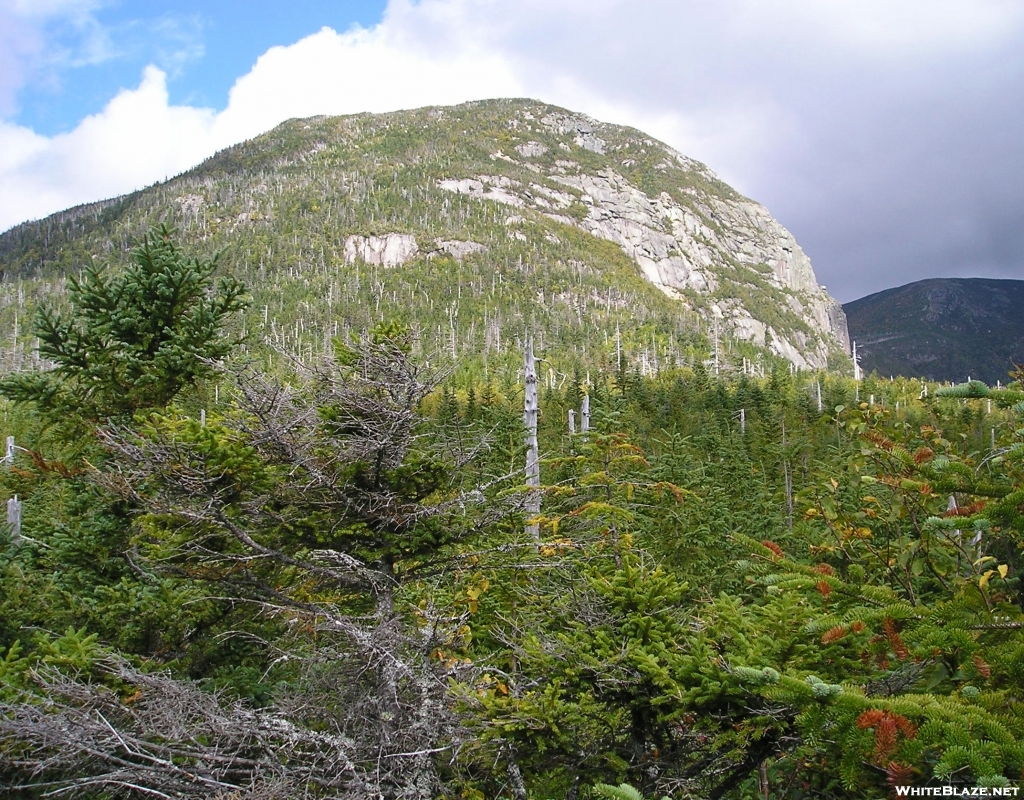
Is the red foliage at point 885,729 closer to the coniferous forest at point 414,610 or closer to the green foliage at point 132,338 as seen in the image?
the coniferous forest at point 414,610

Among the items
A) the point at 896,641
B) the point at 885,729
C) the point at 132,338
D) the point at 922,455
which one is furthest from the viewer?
the point at 132,338

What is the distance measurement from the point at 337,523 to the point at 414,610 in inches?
42.1

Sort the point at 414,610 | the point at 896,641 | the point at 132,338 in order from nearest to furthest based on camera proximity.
Answer: 1. the point at 896,641
2. the point at 414,610
3. the point at 132,338

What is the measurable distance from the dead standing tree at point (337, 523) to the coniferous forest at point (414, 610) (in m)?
0.04

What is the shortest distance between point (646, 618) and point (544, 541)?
2.02 metres

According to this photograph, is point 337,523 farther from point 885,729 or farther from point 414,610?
point 885,729

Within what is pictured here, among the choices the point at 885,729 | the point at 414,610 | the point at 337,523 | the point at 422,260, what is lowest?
the point at 414,610

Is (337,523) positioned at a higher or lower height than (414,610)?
higher

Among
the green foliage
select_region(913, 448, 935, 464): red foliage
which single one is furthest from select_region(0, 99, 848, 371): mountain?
select_region(913, 448, 935, 464): red foliage

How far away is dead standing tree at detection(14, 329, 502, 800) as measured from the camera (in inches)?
190

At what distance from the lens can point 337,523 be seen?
5.55m

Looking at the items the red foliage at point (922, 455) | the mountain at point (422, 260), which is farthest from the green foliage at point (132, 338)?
the mountain at point (422, 260)

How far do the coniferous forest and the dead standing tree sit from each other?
0.12 ft

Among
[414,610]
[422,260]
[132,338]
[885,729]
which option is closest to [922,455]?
[885,729]
